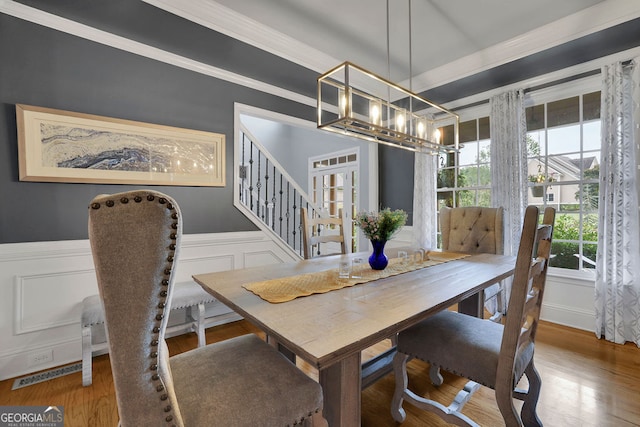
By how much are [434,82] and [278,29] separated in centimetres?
194

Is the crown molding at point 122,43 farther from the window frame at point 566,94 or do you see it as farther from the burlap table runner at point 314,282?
the window frame at point 566,94

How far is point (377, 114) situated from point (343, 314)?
1.35m

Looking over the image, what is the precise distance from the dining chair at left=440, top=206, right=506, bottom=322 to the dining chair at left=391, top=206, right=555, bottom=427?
3.65 feet

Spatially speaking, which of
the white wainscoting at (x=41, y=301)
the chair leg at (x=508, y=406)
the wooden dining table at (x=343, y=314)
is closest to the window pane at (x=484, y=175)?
the wooden dining table at (x=343, y=314)

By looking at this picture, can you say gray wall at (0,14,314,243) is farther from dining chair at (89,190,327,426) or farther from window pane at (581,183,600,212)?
window pane at (581,183,600,212)

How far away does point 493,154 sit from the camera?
3.36 meters

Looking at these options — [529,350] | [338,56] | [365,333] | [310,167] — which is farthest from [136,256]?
[310,167]

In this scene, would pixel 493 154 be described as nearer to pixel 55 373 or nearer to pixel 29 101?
pixel 29 101

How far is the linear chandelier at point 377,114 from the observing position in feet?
5.60

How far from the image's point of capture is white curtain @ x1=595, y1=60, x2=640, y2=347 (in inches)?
99.3

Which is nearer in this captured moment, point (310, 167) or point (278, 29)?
point (278, 29)

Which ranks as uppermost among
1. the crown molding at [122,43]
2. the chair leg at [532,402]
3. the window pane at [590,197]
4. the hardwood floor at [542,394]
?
the crown molding at [122,43]

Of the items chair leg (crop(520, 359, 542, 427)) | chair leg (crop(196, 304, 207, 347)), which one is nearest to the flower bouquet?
chair leg (crop(520, 359, 542, 427))

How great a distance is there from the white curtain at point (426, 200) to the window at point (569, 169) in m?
1.08
